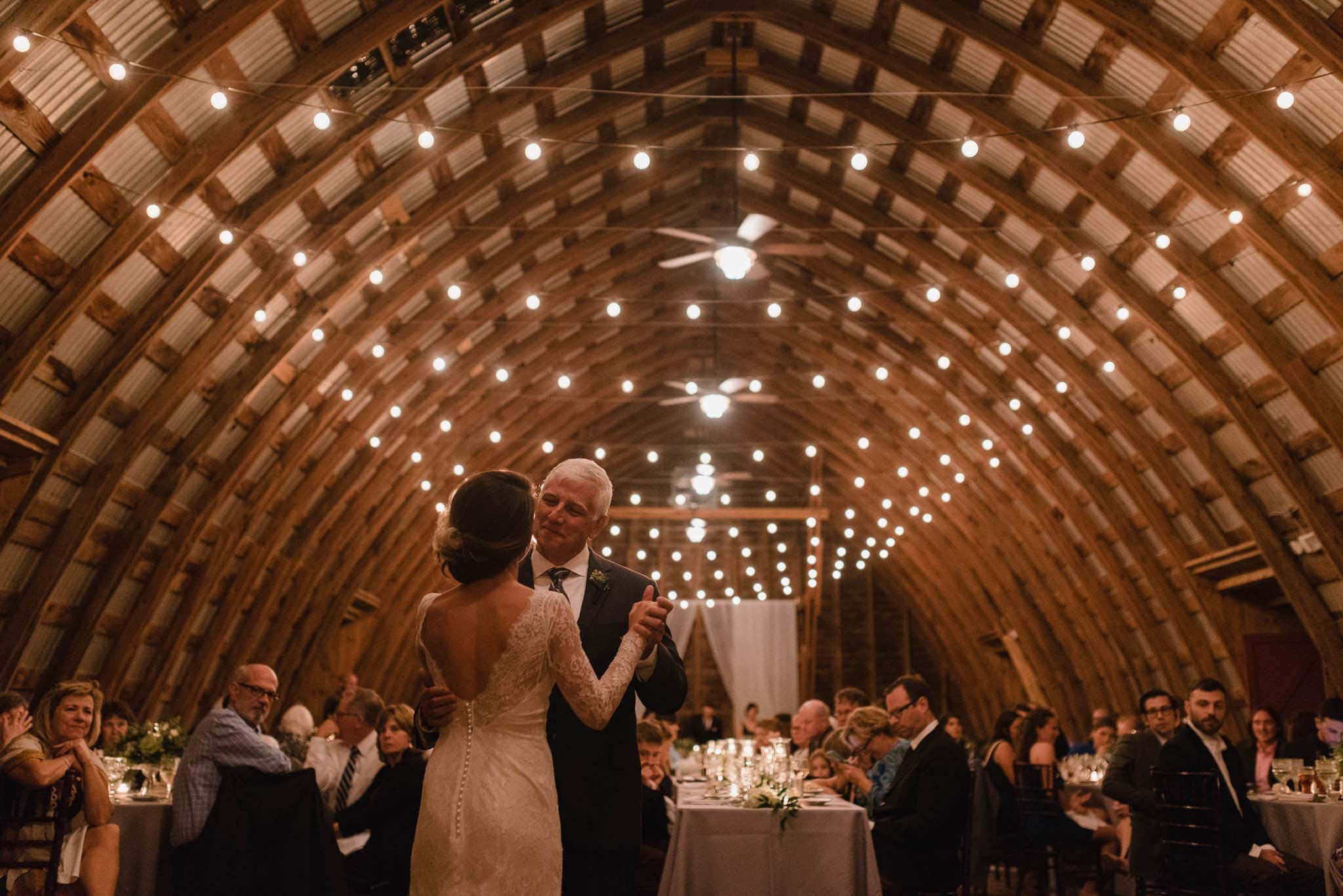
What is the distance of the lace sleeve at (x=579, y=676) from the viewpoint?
252cm

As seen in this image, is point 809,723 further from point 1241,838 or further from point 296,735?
point 1241,838

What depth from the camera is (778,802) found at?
17.3ft

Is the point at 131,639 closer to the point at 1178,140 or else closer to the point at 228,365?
the point at 228,365

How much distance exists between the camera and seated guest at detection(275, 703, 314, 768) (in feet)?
24.5

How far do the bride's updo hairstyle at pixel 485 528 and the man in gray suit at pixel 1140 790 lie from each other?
14.5ft

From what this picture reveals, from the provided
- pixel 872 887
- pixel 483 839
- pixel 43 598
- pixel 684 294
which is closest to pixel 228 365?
pixel 43 598

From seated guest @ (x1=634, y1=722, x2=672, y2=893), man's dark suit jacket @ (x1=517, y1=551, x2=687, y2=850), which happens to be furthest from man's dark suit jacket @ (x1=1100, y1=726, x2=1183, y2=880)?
man's dark suit jacket @ (x1=517, y1=551, x2=687, y2=850)

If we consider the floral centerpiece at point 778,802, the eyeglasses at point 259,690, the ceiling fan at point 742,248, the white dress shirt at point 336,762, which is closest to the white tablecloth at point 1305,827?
the floral centerpiece at point 778,802

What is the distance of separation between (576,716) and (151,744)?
472 cm

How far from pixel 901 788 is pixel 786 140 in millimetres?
8846

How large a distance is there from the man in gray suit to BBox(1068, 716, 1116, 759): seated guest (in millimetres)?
3499

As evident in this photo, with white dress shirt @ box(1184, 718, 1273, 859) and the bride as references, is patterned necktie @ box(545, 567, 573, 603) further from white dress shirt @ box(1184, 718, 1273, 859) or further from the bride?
Result: white dress shirt @ box(1184, 718, 1273, 859)

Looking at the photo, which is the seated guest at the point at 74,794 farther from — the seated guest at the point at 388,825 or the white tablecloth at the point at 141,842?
the seated guest at the point at 388,825

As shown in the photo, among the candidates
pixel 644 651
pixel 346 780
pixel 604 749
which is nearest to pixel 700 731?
pixel 346 780
